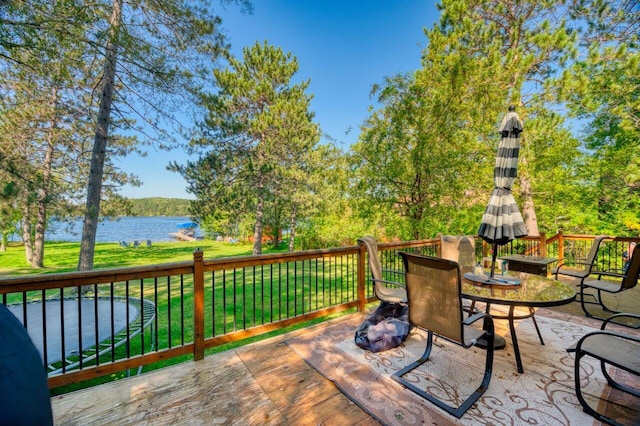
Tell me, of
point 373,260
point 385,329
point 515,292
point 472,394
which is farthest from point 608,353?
point 373,260

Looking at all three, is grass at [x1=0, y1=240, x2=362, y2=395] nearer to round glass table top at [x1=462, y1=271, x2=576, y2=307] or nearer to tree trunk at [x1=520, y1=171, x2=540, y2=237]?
round glass table top at [x1=462, y1=271, x2=576, y2=307]

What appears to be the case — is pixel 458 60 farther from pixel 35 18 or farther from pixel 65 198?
pixel 65 198

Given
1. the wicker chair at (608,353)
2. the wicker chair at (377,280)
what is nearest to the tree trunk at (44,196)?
the wicker chair at (377,280)

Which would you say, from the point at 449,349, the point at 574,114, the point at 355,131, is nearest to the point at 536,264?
the point at 449,349

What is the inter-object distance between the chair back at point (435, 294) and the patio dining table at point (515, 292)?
344 mm

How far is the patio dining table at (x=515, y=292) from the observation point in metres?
2.17

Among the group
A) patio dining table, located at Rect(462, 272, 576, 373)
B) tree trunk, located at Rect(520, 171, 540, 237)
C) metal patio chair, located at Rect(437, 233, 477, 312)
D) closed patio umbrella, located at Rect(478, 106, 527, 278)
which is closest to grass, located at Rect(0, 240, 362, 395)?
patio dining table, located at Rect(462, 272, 576, 373)

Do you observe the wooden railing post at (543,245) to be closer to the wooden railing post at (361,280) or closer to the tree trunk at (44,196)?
the wooden railing post at (361,280)

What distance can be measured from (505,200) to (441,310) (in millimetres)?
1490

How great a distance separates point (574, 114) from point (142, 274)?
30.1 ft

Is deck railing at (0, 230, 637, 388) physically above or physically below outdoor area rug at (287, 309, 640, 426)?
above

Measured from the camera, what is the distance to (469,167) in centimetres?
693

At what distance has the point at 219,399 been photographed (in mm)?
2078

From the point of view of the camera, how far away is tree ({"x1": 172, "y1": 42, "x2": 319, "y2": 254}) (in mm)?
9945
